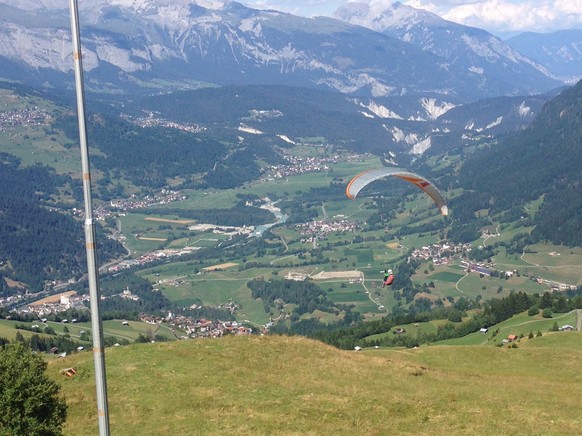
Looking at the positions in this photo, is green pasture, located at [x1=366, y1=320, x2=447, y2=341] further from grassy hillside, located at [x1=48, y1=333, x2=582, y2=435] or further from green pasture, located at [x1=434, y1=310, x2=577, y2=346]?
grassy hillside, located at [x1=48, y1=333, x2=582, y2=435]

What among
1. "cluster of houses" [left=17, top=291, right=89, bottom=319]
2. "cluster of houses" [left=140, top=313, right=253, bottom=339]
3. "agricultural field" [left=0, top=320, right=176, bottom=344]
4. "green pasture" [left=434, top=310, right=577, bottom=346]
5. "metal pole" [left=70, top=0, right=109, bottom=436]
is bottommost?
"green pasture" [left=434, top=310, right=577, bottom=346]

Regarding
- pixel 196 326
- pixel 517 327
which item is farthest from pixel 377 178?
pixel 196 326

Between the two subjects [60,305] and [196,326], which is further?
[60,305]

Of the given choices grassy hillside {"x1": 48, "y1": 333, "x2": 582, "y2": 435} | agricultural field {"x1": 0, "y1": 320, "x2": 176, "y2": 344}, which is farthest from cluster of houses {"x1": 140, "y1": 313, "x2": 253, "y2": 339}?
grassy hillside {"x1": 48, "y1": 333, "x2": 582, "y2": 435}

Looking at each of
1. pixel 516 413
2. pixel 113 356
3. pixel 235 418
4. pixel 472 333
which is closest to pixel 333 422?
pixel 235 418

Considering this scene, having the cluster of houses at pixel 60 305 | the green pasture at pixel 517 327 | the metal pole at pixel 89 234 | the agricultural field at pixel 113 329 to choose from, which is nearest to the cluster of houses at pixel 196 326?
the agricultural field at pixel 113 329

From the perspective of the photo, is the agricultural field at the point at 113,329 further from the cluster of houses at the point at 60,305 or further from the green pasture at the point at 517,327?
the green pasture at the point at 517,327

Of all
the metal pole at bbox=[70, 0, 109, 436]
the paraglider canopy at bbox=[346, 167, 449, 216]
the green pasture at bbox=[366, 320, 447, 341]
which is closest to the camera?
the metal pole at bbox=[70, 0, 109, 436]

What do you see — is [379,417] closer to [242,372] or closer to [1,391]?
[242,372]

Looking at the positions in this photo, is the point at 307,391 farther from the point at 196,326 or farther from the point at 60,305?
the point at 60,305
